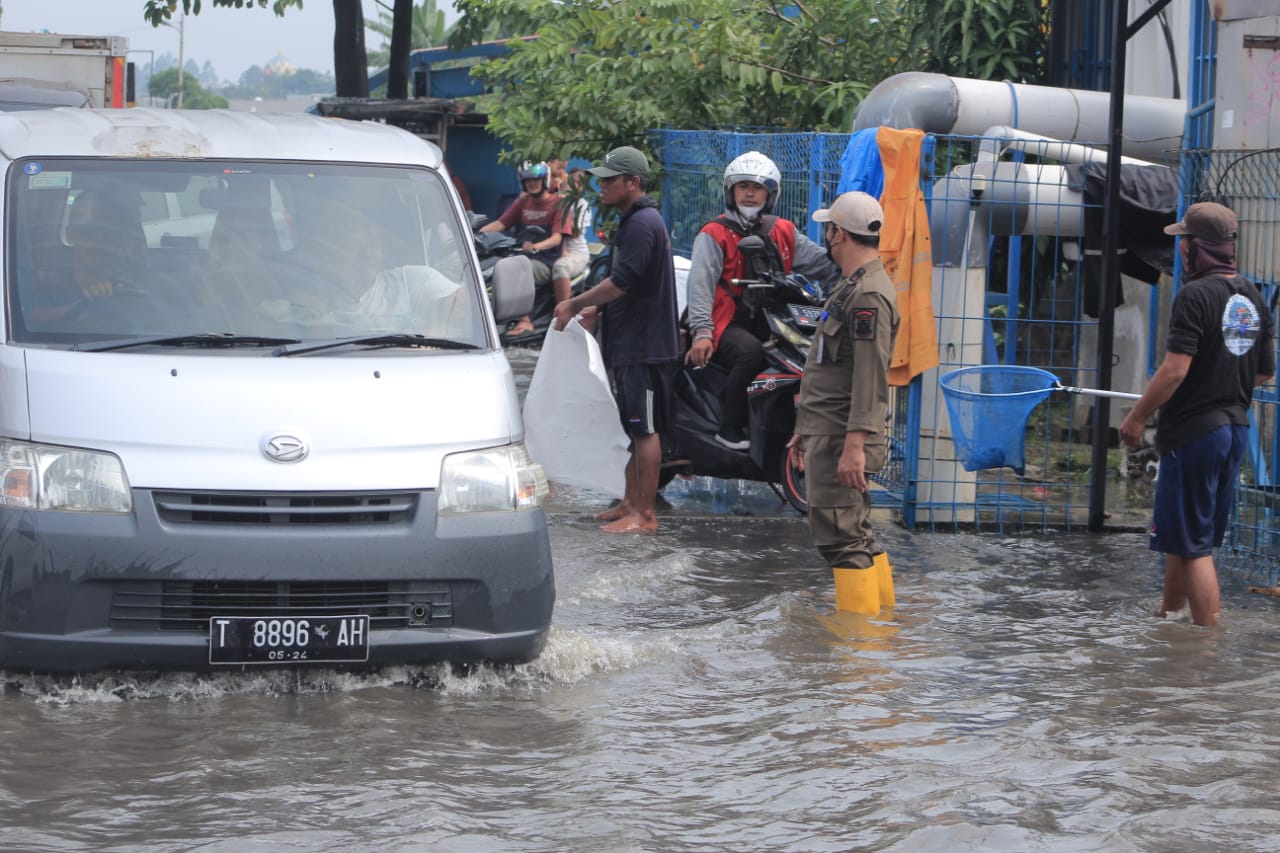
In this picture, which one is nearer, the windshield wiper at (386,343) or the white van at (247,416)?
the white van at (247,416)

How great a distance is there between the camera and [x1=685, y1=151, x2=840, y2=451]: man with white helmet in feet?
28.8

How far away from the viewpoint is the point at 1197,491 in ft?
21.9

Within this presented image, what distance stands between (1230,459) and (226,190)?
4.18 metres

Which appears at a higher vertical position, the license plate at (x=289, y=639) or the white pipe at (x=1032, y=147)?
the white pipe at (x=1032, y=147)

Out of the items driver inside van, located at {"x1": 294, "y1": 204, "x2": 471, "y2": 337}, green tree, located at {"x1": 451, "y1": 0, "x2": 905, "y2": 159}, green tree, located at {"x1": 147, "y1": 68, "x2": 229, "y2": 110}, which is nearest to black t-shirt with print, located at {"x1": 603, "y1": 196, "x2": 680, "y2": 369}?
driver inside van, located at {"x1": 294, "y1": 204, "x2": 471, "y2": 337}

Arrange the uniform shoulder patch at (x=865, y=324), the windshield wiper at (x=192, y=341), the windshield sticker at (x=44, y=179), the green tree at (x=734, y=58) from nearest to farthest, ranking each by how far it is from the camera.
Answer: the windshield wiper at (x=192, y=341), the windshield sticker at (x=44, y=179), the uniform shoulder patch at (x=865, y=324), the green tree at (x=734, y=58)

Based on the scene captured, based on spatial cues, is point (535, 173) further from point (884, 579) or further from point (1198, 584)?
point (1198, 584)

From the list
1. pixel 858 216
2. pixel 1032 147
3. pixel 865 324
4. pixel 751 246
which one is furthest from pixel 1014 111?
pixel 865 324

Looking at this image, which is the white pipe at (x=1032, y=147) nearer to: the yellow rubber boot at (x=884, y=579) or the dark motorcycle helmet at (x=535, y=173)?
the yellow rubber boot at (x=884, y=579)

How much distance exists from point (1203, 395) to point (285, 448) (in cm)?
374

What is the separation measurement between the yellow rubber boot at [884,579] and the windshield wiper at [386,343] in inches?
82.6

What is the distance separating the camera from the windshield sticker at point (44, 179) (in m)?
5.79

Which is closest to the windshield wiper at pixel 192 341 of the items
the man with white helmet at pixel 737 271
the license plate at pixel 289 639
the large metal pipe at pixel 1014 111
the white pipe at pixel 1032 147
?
the license plate at pixel 289 639

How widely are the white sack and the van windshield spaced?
8.70 feet
